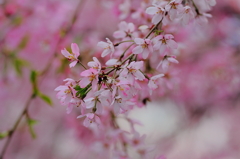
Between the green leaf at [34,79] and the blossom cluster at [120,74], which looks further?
the green leaf at [34,79]

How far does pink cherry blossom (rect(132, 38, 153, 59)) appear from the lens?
0.46m

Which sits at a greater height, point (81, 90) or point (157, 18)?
point (157, 18)

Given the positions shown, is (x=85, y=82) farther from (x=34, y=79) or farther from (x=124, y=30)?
(x=34, y=79)

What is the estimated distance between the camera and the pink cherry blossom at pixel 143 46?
0.46m

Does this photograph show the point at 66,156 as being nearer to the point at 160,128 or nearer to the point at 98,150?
the point at 160,128

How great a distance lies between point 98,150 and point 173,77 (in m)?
0.30

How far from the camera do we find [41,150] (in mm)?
2121

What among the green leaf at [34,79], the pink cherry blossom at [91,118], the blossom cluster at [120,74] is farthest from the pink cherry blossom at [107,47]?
the green leaf at [34,79]

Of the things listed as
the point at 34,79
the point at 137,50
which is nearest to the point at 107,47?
the point at 137,50

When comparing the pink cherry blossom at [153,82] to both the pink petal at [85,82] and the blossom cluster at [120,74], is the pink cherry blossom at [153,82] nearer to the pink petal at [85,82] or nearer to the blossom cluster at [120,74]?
the blossom cluster at [120,74]

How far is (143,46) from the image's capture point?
472 mm

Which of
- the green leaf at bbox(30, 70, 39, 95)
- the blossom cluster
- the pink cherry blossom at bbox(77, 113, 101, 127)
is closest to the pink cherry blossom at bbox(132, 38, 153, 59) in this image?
the blossom cluster

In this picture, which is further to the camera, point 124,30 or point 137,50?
point 124,30

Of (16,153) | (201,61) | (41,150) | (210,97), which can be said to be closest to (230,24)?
(201,61)
